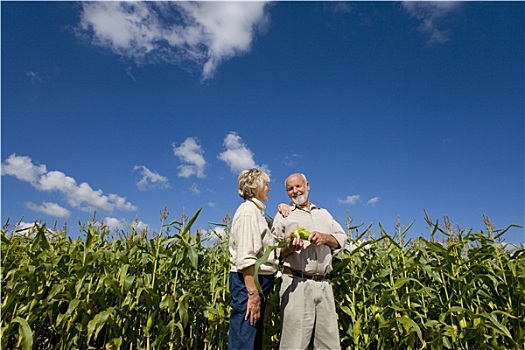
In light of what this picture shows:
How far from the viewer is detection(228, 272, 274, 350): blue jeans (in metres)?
2.41

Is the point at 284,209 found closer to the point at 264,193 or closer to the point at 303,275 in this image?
the point at 264,193

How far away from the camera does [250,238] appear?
245 centimetres

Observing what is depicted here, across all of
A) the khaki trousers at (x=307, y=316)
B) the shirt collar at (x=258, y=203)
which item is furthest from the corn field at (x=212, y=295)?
the shirt collar at (x=258, y=203)

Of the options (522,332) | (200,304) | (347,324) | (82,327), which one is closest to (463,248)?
(522,332)

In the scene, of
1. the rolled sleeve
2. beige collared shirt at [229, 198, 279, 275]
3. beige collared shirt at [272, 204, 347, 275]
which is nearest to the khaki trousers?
beige collared shirt at [272, 204, 347, 275]

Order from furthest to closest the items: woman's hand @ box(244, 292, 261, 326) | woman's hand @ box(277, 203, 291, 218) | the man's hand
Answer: woman's hand @ box(277, 203, 291, 218), the man's hand, woman's hand @ box(244, 292, 261, 326)

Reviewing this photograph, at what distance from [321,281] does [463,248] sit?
1.38m

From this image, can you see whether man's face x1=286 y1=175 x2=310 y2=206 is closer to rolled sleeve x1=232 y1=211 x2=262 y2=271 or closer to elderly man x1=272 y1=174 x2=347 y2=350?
elderly man x1=272 y1=174 x2=347 y2=350

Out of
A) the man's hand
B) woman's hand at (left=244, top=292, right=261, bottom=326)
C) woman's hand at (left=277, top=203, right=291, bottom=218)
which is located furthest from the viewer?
woman's hand at (left=277, top=203, right=291, bottom=218)

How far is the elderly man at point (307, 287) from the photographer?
2.60m

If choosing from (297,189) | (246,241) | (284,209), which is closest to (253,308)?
(246,241)

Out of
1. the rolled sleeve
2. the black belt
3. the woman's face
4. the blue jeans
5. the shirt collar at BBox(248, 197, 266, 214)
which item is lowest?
the blue jeans

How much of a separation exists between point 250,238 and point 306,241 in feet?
1.77

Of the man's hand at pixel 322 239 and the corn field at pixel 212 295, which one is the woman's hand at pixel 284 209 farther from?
the corn field at pixel 212 295
